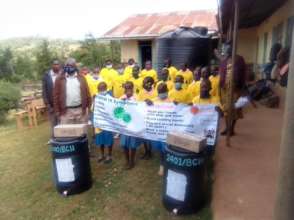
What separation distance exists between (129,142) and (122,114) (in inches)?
20.3

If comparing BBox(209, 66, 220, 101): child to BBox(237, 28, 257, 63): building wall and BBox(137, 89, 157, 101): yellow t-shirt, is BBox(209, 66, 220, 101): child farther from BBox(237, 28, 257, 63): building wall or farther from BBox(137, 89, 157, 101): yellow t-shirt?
BBox(237, 28, 257, 63): building wall

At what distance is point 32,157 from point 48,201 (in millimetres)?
2275

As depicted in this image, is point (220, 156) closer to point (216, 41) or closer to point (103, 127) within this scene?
point (103, 127)

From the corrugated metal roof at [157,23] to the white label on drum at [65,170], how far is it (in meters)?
13.2

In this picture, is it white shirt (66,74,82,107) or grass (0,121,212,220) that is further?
white shirt (66,74,82,107)

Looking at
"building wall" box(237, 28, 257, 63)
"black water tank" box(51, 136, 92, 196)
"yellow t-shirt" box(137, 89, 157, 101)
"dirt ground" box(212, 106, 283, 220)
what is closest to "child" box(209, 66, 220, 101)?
"dirt ground" box(212, 106, 283, 220)

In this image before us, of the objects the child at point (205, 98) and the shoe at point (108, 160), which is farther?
the shoe at point (108, 160)

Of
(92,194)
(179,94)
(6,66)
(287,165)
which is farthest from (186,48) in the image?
(6,66)

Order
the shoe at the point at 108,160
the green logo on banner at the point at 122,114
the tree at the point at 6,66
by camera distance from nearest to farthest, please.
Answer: the green logo on banner at the point at 122,114 → the shoe at the point at 108,160 → the tree at the point at 6,66

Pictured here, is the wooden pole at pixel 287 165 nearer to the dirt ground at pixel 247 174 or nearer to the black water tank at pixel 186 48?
the dirt ground at pixel 247 174

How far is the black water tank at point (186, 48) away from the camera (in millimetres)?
9883

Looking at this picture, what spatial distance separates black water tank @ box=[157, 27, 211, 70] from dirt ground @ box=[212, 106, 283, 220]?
3907 mm

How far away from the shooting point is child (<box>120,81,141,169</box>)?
194 inches

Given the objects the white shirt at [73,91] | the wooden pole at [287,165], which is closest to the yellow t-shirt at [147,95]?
the white shirt at [73,91]
